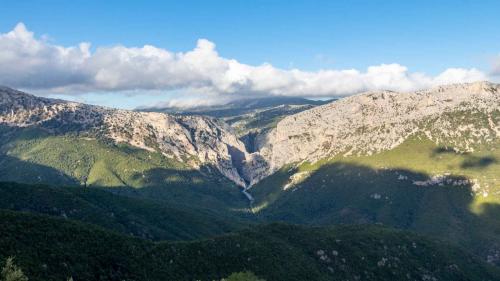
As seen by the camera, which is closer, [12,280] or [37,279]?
[12,280]

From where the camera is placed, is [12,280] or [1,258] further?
Result: [1,258]

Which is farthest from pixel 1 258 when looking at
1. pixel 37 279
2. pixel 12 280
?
pixel 12 280

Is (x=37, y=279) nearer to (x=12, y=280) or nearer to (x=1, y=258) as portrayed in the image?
(x=1, y=258)

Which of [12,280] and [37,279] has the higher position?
[12,280]
